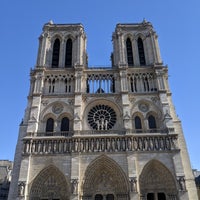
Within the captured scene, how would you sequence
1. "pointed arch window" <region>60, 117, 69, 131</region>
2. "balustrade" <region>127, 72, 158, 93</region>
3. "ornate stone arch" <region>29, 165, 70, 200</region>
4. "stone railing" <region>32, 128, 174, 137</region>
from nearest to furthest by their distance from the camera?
"ornate stone arch" <region>29, 165, 70, 200</region>, "stone railing" <region>32, 128, 174, 137</region>, "pointed arch window" <region>60, 117, 69, 131</region>, "balustrade" <region>127, 72, 158, 93</region>

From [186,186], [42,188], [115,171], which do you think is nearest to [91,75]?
[115,171]

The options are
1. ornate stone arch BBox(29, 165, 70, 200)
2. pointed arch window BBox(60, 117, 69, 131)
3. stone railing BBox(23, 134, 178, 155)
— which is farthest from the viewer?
pointed arch window BBox(60, 117, 69, 131)

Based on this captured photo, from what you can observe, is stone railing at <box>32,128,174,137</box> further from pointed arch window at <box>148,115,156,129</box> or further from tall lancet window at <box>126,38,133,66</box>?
tall lancet window at <box>126,38,133,66</box>

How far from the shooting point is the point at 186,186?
20797mm

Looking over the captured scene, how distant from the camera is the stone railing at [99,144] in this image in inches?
876

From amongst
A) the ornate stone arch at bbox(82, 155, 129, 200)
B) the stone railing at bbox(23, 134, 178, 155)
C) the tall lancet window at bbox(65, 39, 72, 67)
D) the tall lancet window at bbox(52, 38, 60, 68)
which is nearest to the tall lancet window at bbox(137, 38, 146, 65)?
the tall lancet window at bbox(65, 39, 72, 67)

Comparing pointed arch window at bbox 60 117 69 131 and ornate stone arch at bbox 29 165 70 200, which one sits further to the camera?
pointed arch window at bbox 60 117 69 131

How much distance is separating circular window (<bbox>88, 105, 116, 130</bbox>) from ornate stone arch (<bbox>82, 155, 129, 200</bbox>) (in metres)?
3.55

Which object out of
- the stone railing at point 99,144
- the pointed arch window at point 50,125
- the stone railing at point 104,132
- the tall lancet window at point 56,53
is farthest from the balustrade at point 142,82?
the pointed arch window at point 50,125

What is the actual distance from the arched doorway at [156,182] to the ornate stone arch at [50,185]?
263 inches

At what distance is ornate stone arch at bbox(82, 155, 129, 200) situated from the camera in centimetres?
2089

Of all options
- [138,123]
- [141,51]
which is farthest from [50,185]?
[141,51]

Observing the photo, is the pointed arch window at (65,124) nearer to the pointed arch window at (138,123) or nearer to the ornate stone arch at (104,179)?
the ornate stone arch at (104,179)

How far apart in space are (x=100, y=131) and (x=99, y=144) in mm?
1552
